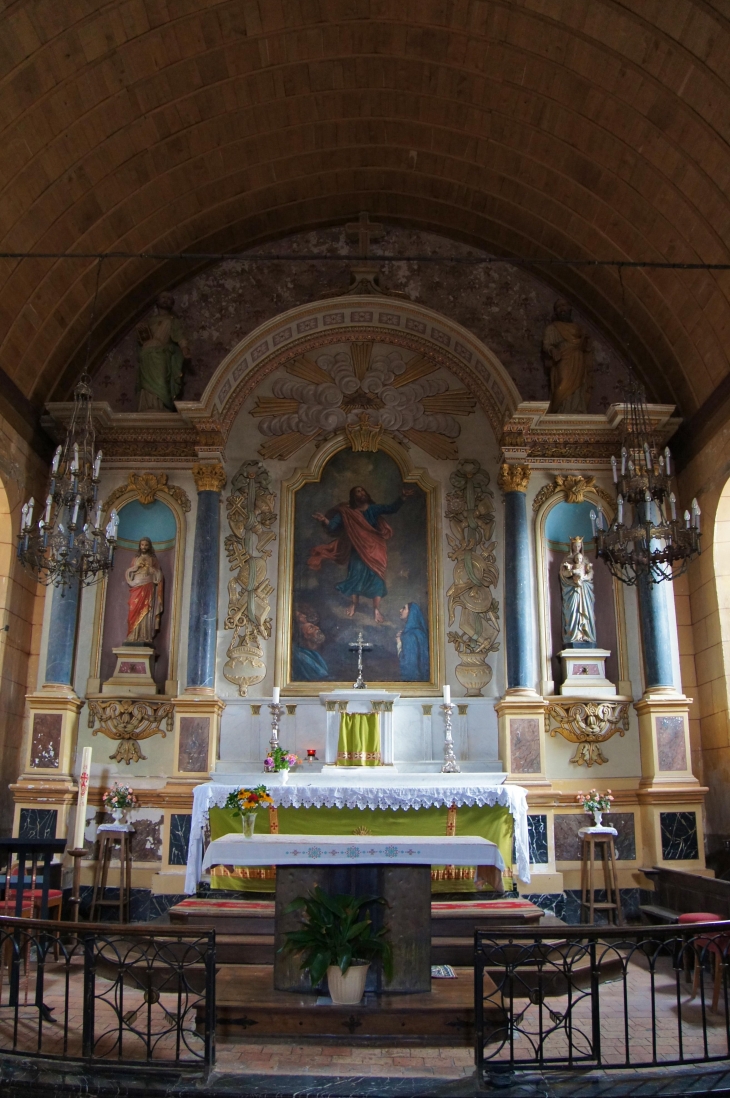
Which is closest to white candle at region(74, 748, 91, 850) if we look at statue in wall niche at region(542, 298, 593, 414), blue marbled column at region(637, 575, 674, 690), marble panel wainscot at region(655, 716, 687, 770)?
marble panel wainscot at region(655, 716, 687, 770)

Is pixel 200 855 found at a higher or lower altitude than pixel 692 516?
lower

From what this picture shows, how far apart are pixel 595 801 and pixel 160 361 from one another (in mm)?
7420

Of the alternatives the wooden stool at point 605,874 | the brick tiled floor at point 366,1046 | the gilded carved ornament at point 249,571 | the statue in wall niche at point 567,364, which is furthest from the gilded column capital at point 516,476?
the brick tiled floor at point 366,1046

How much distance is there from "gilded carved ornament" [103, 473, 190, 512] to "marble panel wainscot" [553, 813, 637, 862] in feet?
19.0

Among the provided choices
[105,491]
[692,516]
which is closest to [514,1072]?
[692,516]

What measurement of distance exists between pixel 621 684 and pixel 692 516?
3.50 metres

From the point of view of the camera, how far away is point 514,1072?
199 inches

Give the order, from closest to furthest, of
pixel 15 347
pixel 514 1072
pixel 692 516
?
pixel 514 1072 < pixel 692 516 < pixel 15 347

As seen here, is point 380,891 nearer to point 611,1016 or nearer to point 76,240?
point 611,1016

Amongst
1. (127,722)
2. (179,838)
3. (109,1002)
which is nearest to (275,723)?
(179,838)

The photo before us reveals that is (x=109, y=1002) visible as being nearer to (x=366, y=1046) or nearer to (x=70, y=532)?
(x=366, y=1046)

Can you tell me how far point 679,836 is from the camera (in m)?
10.3

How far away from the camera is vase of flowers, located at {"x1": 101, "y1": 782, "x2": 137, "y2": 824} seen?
408 inches

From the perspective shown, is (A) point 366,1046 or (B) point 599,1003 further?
(B) point 599,1003
